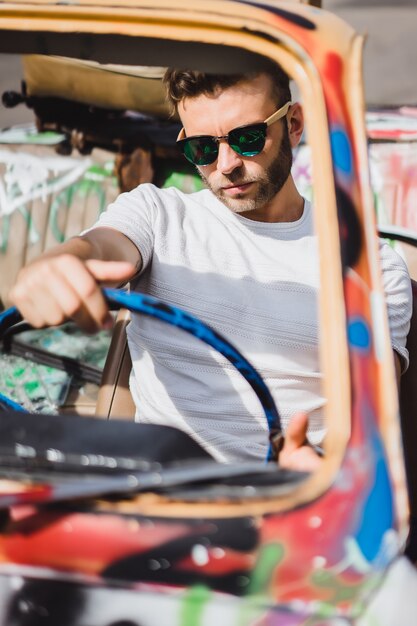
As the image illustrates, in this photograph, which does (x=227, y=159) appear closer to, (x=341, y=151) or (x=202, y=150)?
(x=202, y=150)

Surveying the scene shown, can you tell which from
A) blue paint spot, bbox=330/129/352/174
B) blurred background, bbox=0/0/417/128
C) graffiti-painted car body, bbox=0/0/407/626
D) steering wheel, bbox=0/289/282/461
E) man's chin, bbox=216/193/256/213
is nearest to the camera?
graffiti-painted car body, bbox=0/0/407/626

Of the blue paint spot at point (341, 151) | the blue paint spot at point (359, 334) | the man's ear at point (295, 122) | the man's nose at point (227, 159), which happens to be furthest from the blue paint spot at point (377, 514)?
the man's ear at point (295, 122)

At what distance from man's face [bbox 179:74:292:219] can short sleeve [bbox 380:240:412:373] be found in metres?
0.31

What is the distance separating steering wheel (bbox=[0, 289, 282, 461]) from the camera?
1.25 meters

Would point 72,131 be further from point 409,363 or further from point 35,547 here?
point 35,547

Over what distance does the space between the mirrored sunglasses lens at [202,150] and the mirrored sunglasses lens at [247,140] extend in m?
0.05

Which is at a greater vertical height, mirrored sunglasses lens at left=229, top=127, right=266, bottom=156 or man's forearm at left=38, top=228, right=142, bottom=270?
mirrored sunglasses lens at left=229, top=127, right=266, bottom=156

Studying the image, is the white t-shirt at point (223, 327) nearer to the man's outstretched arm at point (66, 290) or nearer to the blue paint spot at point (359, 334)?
the man's outstretched arm at point (66, 290)

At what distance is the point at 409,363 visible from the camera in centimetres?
178

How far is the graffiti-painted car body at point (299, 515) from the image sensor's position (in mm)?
887

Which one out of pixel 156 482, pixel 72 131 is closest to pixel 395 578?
pixel 156 482

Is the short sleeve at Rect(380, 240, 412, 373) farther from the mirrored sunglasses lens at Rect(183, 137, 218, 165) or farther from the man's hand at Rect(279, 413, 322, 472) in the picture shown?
the man's hand at Rect(279, 413, 322, 472)

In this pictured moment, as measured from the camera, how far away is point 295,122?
1.83 m

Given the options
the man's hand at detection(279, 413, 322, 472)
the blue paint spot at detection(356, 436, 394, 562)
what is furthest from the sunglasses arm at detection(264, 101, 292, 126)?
the blue paint spot at detection(356, 436, 394, 562)
